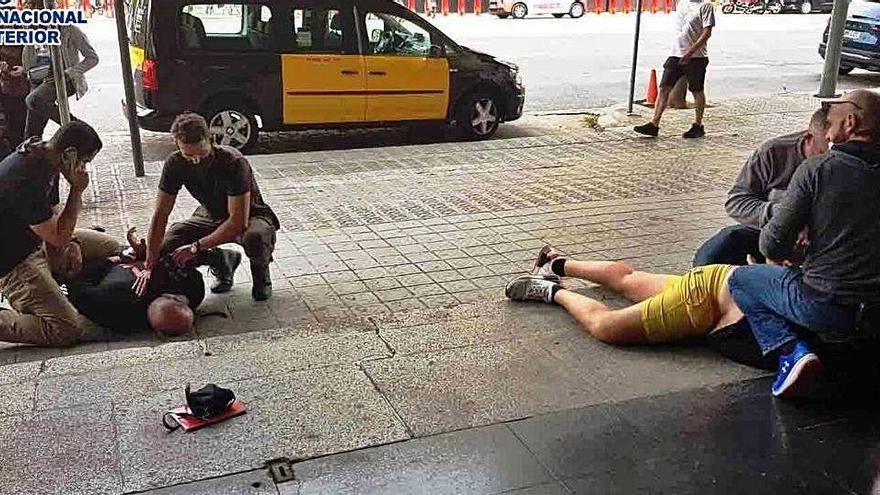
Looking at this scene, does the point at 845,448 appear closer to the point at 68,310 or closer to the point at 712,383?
the point at 712,383

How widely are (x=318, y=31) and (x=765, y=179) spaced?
6.31 metres

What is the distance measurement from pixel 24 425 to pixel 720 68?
15553 millimetres

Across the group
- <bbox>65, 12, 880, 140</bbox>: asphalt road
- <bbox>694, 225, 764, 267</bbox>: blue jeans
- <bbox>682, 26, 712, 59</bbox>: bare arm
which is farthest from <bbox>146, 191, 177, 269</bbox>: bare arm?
<bbox>682, 26, 712, 59</bbox>: bare arm

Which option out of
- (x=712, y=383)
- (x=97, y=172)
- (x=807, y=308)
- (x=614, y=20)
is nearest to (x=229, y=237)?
(x=712, y=383)

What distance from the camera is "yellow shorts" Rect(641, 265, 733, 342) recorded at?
4.11 m

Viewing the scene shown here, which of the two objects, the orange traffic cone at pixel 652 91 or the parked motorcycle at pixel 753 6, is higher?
the parked motorcycle at pixel 753 6

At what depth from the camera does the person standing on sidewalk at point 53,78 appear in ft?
26.5

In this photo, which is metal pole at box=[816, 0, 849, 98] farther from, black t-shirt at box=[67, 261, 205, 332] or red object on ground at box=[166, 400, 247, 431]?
red object on ground at box=[166, 400, 247, 431]

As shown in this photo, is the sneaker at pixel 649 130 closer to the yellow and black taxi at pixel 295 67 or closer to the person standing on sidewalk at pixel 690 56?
the person standing on sidewalk at pixel 690 56

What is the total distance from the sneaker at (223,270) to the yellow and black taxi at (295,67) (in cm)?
432

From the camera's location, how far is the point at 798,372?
3.61m

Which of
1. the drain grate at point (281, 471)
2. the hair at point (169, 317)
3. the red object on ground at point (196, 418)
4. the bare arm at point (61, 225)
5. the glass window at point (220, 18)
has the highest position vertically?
the glass window at point (220, 18)

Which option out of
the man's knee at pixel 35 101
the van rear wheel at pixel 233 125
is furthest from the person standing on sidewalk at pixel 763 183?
the man's knee at pixel 35 101

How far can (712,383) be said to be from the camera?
3850 millimetres
